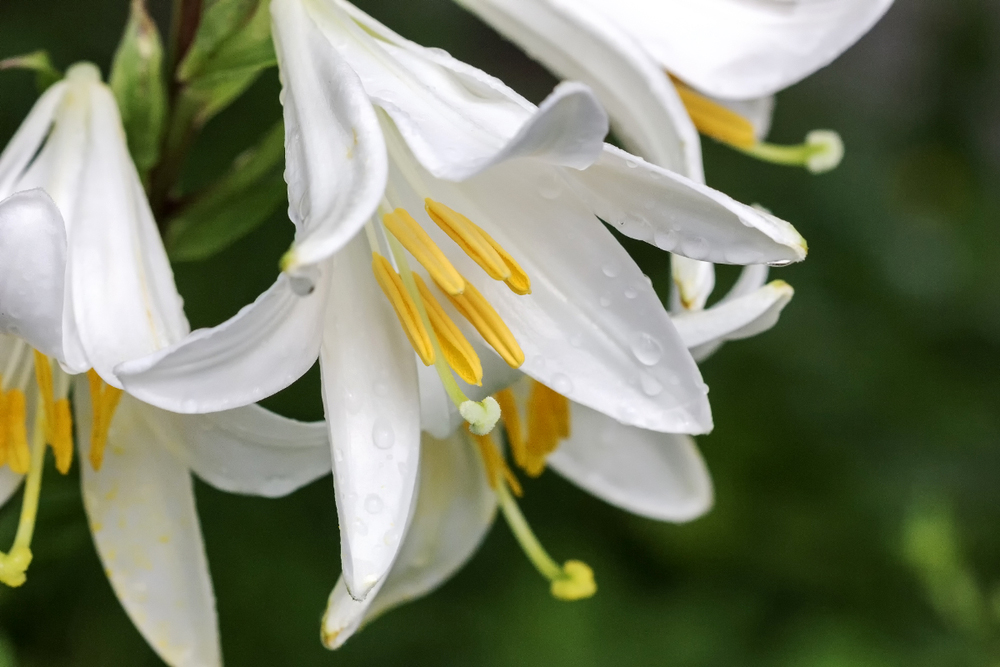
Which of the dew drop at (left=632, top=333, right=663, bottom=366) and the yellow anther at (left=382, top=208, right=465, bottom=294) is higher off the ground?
the yellow anther at (left=382, top=208, right=465, bottom=294)

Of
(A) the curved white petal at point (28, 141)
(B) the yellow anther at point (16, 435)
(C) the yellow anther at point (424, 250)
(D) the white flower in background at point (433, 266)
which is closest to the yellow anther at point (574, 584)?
(D) the white flower in background at point (433, 266)

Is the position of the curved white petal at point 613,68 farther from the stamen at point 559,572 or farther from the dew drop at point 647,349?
the stamen at point 559,572

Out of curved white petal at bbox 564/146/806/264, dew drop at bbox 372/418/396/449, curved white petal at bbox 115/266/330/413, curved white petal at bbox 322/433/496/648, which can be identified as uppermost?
curved white petal at bbox 564/146/806/264

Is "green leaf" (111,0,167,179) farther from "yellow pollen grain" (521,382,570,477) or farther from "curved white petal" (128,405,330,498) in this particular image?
"yellow pollen grain" (521,382,570,477)

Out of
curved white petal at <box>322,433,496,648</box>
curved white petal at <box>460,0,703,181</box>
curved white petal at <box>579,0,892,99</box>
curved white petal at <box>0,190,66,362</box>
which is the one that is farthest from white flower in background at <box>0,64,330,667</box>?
curved white petal at <box>579,0,892,99</box>

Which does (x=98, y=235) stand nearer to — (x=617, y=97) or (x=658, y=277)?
(x=617, y=97)

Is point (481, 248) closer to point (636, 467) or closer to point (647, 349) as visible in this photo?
point (647, 349)
